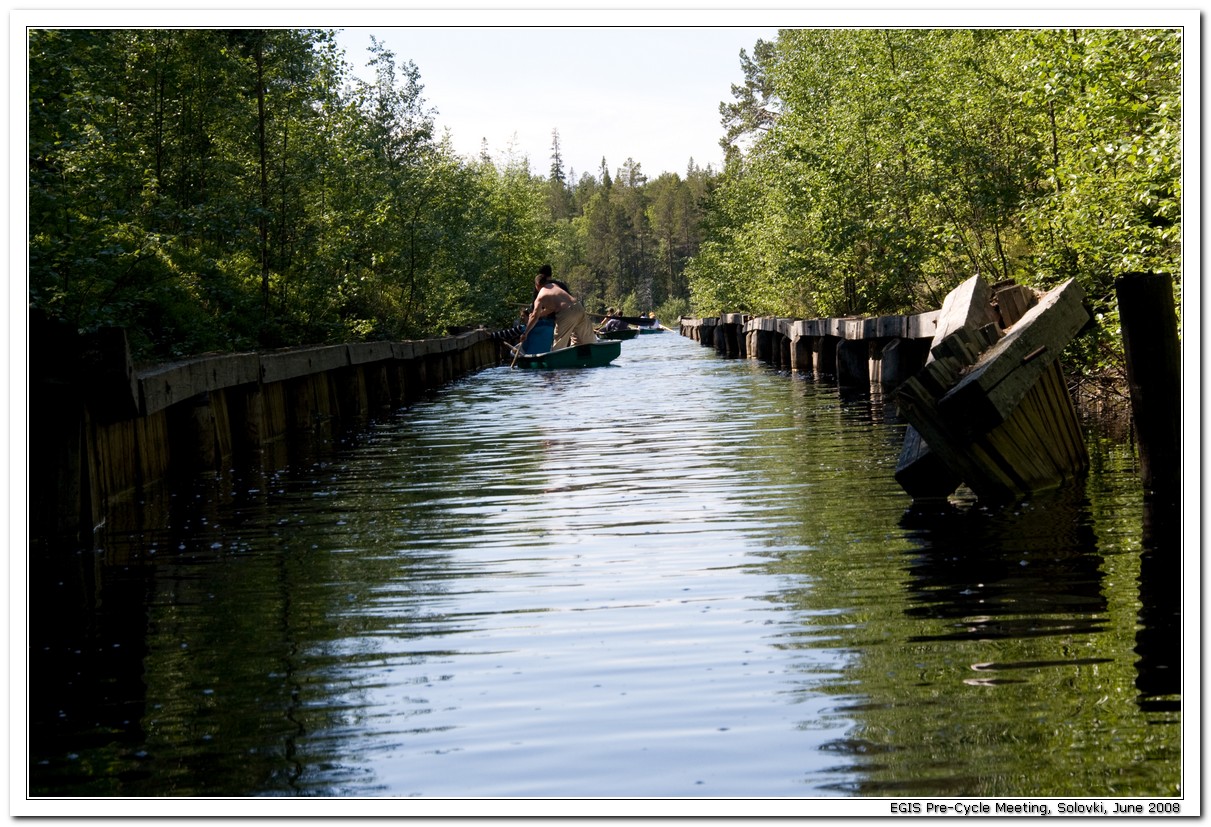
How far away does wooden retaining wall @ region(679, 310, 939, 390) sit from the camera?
20984mm

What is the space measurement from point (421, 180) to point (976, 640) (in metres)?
35.8

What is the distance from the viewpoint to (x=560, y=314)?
42.0 metres

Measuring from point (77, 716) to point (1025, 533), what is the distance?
6105 millimetres

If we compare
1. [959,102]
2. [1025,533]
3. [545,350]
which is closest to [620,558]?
[1025,533]

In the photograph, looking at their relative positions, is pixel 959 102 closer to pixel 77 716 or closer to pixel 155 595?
pixel 155 595

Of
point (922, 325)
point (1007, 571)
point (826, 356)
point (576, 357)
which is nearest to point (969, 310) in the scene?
point (1007, 571)

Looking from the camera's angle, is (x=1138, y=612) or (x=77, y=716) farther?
(x=1138, y=612)

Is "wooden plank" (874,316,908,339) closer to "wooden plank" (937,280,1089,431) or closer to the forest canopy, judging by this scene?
the forest canopy

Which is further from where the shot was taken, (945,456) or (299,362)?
(299,362)

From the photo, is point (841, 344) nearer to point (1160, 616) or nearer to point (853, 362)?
point (853, 362)

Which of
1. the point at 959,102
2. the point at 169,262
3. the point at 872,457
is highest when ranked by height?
the point at 959,102

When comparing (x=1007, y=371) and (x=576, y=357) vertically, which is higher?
(x=1007, y=371)

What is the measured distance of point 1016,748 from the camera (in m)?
5.34

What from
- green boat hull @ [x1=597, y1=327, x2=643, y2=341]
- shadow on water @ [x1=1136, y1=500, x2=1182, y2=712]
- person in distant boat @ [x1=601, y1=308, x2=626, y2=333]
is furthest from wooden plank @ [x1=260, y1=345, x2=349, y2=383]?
person in distant boat @ [x1=601, y1=308, x2=626, y2=333]
